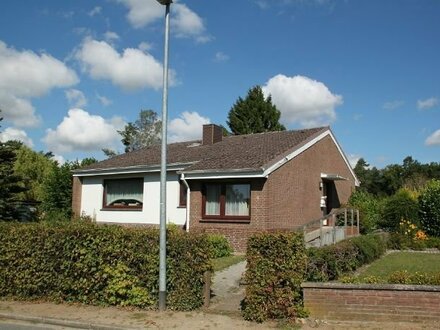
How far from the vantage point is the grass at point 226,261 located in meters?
14.4

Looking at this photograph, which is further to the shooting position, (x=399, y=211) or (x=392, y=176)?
(x=392, y=176)

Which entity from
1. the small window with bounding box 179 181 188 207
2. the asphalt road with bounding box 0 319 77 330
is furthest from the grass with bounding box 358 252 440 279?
the small window with bounding box 179 181 188 207

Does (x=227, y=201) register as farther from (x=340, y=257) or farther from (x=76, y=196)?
(x=76, y=196)

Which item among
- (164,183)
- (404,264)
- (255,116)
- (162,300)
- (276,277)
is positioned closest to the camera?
(276,277)

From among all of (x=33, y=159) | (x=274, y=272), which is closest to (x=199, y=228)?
(x=274, y=272)

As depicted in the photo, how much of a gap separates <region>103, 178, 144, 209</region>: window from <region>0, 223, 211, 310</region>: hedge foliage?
41.2 ft

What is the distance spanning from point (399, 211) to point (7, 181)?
18.2 m

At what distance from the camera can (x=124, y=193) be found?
80.4 feet

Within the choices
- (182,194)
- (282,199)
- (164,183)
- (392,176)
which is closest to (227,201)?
(282,199)

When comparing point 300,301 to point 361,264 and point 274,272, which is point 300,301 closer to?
point 274,272

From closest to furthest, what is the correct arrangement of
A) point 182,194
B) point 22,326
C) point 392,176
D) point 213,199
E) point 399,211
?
1. point 22,326
2. point 213,199
3. point 182,194
4. point 399,211
5. point 392,176

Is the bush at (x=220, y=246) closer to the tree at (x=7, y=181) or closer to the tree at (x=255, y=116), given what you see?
the tree at (x=7, y=181)

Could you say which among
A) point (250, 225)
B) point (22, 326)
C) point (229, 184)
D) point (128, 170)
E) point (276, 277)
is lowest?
point (22, 326)

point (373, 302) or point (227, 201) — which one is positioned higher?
point (227, 201)
